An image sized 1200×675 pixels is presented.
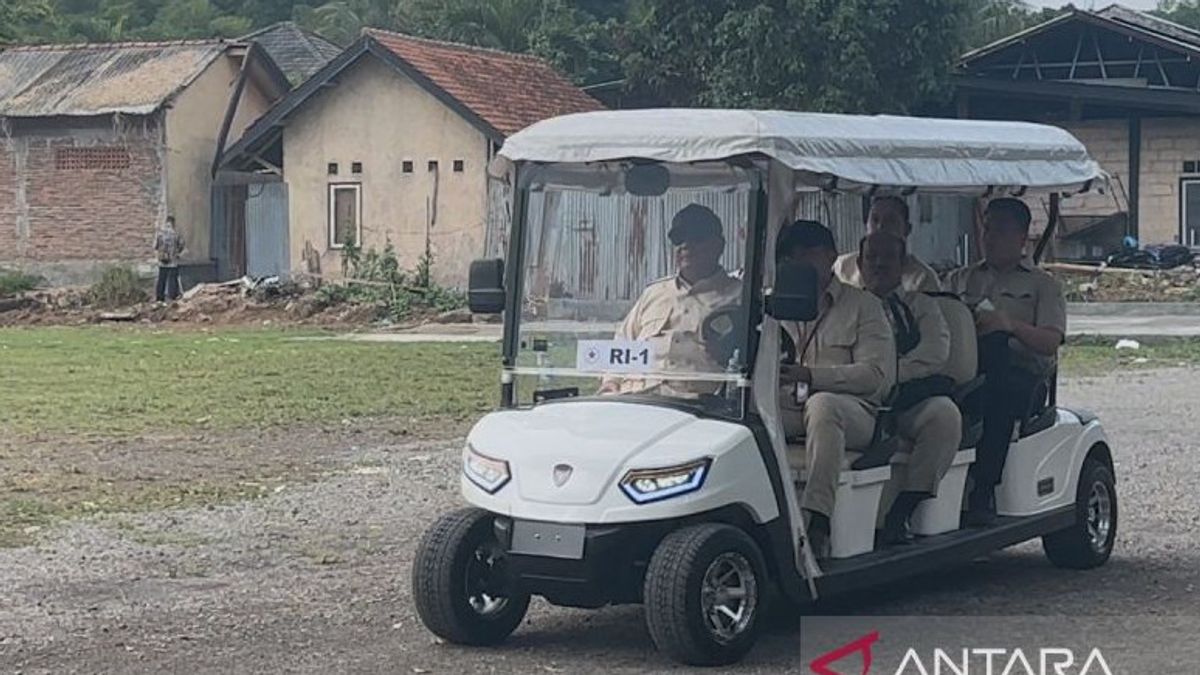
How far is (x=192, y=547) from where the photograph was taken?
35.8ft

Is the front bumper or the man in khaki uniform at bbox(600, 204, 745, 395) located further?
the man in khaki uniform at bbox(600, 204, 745, 395)

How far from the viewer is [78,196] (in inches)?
1582

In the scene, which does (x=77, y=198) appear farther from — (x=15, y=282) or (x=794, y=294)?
(x=794, y=294)

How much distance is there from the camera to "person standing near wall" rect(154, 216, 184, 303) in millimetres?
36688

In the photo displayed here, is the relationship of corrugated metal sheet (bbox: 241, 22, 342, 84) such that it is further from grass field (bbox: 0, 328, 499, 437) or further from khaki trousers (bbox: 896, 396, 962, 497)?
khaki trousers (bbox: 896, 396, 962, 497)

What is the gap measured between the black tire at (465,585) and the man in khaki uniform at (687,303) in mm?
884

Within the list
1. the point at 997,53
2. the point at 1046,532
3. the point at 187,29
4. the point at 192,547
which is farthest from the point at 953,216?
the point at 187,29

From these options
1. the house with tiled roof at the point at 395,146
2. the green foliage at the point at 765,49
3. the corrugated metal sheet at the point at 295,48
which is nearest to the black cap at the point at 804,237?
the house with tiled roof at the point at 395,146

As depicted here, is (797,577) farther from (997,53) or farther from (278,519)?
(997,53)

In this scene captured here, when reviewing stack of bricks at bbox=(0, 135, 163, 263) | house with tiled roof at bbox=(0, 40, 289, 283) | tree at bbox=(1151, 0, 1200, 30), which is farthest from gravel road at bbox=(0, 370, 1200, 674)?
tree at bbox=(1151, 0, 1200, 30)

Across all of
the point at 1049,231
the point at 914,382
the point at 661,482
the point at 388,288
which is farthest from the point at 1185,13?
the point at 661,482

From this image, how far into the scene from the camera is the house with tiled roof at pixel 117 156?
39.5 metres

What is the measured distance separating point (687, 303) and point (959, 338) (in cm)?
174

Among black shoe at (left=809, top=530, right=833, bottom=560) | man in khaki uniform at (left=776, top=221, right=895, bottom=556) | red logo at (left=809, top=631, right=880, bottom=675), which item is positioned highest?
man in khaki uniform at (left=776, top=221, right=895, bottom=556)
